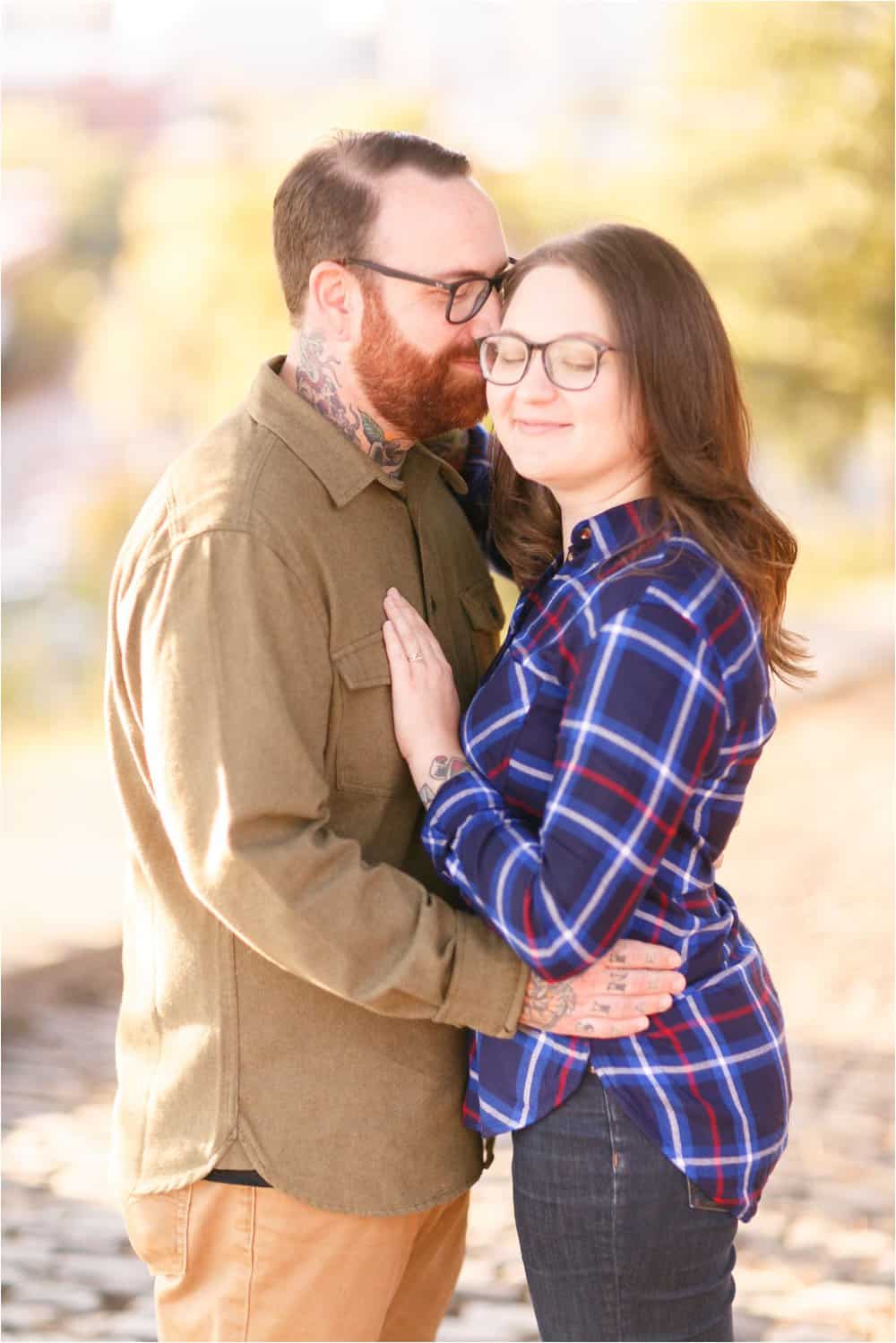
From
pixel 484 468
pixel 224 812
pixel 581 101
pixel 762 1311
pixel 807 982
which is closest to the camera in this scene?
pixel 224 812

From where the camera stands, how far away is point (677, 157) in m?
14.4

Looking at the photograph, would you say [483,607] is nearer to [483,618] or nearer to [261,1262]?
Answer: [483,618]

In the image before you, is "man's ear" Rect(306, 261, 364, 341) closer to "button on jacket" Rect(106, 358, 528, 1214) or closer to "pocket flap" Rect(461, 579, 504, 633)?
"button on jacket" Rect(106, 358, 528, 1214)

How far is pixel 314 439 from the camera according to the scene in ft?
7.32

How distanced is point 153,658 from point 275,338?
13.9 meters

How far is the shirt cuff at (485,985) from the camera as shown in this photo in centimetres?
205

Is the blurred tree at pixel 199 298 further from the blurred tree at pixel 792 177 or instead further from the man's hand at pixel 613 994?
the man's hand at pixel 613 994

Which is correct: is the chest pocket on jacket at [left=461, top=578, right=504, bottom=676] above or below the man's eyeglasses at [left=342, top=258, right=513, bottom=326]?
below

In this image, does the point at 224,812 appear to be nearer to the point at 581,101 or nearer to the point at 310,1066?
the point at 310,1066

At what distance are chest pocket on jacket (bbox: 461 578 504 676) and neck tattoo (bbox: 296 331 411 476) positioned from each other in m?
0.26

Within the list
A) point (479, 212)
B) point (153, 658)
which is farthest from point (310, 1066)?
point (479, 212)

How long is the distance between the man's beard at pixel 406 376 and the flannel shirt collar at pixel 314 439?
98 millimetres

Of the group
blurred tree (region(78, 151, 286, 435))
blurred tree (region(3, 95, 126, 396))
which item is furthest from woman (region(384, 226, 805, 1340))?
blurred tree (region(3, 95, 126, 396))

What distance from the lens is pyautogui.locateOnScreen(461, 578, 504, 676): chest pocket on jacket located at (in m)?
2.46
